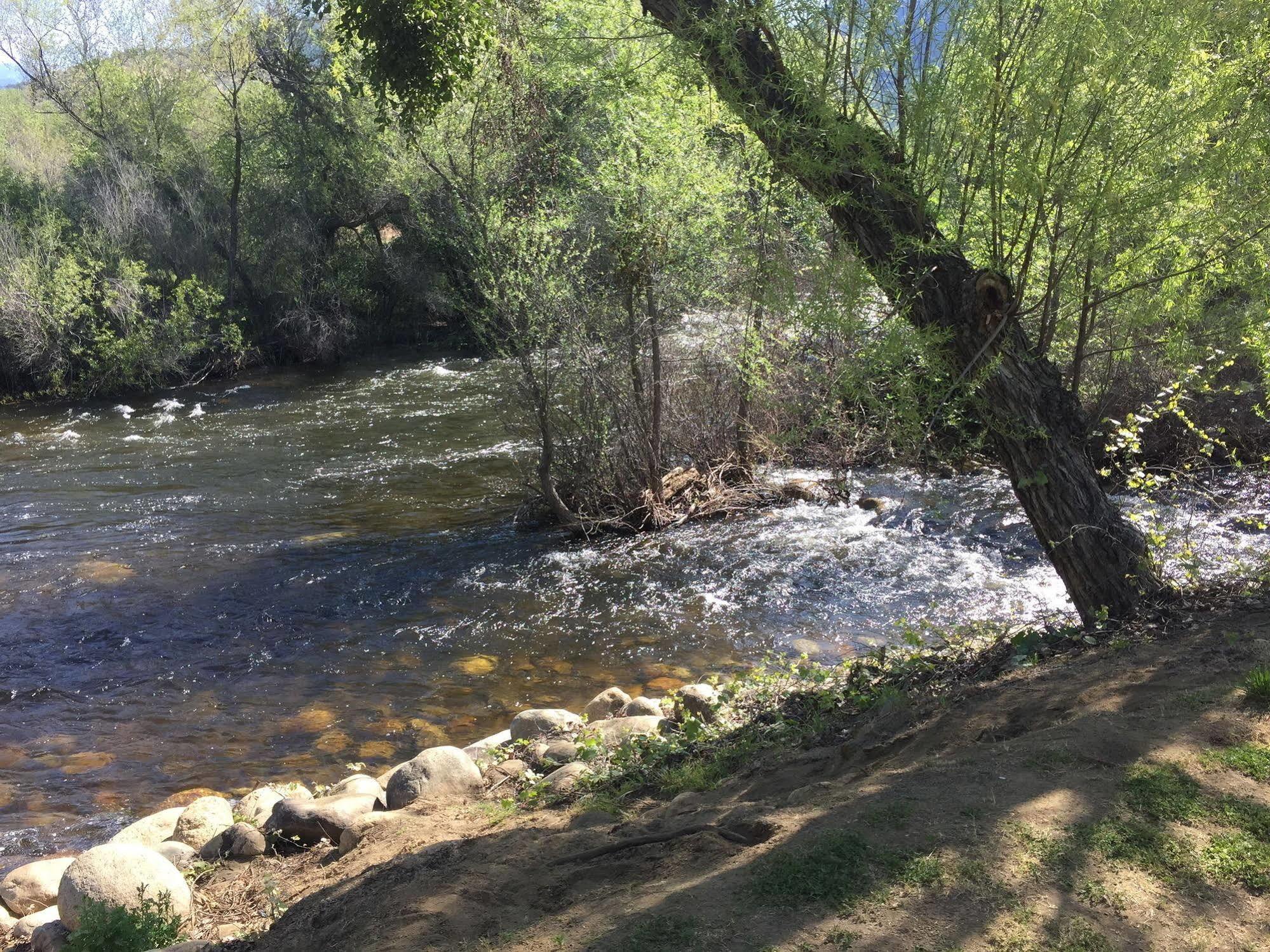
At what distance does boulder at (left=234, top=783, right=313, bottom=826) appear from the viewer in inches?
234

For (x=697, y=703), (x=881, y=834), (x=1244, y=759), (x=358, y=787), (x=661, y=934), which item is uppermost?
(x=1244, y=759)

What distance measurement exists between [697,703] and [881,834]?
2.88 m

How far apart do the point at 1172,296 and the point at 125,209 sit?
25.6 m

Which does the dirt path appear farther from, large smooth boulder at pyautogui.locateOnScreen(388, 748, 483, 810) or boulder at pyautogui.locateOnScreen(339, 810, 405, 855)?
large smooth boulder at pyautogui.locateOnScreen(388, 748, 483, 810)

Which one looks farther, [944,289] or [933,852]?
[944,289]

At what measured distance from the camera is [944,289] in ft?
17.7

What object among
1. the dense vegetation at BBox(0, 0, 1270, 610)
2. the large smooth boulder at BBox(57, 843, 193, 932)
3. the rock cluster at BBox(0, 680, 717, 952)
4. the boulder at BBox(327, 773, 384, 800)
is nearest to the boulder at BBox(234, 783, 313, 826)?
the rock cluster at BBox(0, 680, 717, 952)

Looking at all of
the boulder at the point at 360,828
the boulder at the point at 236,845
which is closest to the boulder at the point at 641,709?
the boulder at the point at 360,828

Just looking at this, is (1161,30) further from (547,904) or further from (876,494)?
(876,494)

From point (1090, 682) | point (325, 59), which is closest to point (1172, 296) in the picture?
point (1090, 682)

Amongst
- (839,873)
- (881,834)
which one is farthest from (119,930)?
(881,834)

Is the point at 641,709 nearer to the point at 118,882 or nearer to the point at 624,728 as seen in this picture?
the point at 624,728

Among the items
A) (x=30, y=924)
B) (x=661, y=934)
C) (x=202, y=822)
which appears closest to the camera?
(x=661, y=934)

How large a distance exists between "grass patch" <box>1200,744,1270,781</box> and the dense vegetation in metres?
2.20
